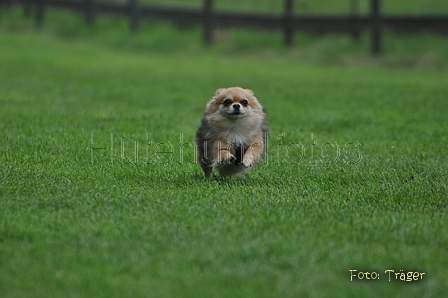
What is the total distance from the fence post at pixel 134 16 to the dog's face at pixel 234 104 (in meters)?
22.3

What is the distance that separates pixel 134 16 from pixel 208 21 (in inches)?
149

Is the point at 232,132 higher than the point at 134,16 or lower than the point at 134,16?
lower

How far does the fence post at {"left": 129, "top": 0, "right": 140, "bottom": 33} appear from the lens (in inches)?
1089

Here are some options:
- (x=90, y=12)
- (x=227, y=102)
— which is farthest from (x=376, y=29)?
(x=227, y=102)

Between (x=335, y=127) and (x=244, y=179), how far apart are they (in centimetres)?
390

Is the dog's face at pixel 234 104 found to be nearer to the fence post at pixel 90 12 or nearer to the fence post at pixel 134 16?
the fence post at pixel 134 16

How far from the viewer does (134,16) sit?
27766 millimetres

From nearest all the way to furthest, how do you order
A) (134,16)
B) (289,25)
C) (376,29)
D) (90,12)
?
(376,29), (289,25), (134,16), (90,12)

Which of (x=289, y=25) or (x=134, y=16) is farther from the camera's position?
(x=134, y=16)

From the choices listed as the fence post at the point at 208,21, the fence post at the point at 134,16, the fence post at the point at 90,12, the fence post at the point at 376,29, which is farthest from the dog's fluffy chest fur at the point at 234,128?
the fence post at the point at 90,12

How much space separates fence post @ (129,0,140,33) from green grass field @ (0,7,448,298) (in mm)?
14290

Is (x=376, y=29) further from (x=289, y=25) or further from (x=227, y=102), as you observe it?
(x=227, y=102)

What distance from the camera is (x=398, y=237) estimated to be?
4270 millimetres

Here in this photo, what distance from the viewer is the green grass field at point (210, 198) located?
11.6 feet
